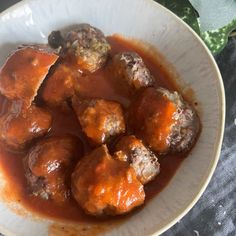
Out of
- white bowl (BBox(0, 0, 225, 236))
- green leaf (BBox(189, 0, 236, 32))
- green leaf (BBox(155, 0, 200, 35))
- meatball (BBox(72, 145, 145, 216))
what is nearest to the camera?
meatball (BBox(72, 145, 145, 216))

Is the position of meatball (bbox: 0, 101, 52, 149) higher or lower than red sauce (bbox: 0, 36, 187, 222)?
higher

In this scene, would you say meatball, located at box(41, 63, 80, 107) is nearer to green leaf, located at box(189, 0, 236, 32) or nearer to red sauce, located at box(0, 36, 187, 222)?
red sauce, located at box(0, 36, 187, 222)

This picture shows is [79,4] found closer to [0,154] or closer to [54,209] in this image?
[0,154]

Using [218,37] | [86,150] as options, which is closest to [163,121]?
[86,150]

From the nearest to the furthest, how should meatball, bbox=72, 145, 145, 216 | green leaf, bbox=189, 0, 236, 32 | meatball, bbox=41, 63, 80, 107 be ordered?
meatball, bbox=72, 145, 145, 216, meatball, bbox=41, 63, 80, 107, green leaf, bbox=189, 0, 236, 32

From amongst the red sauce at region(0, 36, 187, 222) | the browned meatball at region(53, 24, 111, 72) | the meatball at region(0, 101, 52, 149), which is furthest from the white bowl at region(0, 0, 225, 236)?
the meatball at region(0, 101, 52, 149)

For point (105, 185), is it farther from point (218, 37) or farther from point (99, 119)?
point (218, 37)

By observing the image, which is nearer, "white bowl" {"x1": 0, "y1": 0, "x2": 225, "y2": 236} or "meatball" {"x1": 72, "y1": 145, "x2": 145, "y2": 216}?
"meatball" {"x1": 72, "y1": 145, "x2": 145, "y2": 216}

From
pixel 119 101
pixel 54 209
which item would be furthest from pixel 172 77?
pixel 54 209
